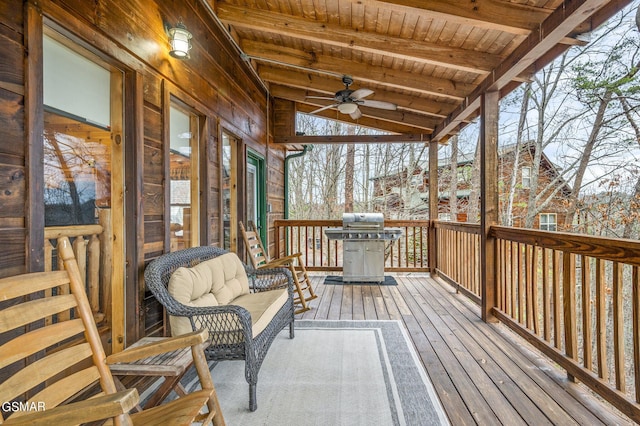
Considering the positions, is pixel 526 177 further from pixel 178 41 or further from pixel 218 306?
pixel 218 306

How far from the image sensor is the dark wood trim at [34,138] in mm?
1332

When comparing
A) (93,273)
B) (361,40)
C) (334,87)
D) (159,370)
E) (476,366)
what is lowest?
(476,366)

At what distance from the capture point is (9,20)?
1.27 metres

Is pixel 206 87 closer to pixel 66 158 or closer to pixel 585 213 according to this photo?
pixel 66 158

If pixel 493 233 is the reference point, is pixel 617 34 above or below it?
above

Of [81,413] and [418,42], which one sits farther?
[418,42]

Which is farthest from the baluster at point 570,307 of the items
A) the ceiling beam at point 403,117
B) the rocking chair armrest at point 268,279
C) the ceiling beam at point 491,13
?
the ceiling beam at point 403,117

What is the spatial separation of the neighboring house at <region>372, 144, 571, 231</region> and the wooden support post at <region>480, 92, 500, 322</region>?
538cm

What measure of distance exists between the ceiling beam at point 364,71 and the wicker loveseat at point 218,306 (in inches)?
104

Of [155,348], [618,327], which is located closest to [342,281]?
[618,327]

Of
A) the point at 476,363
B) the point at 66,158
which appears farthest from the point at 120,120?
the point at 476,363

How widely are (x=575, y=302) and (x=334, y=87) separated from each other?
3.99 metres

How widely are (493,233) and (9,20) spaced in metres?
3.73

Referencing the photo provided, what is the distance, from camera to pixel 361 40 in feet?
11.1
